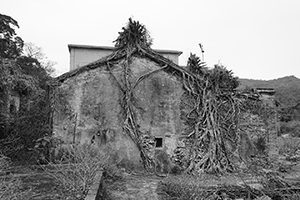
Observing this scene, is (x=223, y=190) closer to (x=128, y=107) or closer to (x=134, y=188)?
(x=134, y=188)

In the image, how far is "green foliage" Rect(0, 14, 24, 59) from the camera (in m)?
19.9

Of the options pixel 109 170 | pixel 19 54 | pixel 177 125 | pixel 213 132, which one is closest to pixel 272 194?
pixel 213 132

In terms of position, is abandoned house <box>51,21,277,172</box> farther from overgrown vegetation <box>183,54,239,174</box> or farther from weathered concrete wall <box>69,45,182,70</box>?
weathered concrete wall <box>69,45,182,70</box>

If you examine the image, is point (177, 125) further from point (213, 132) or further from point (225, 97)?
point (225, 97)

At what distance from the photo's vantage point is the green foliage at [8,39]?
65.4ft

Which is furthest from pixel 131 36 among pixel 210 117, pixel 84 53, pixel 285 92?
pixel 285 92

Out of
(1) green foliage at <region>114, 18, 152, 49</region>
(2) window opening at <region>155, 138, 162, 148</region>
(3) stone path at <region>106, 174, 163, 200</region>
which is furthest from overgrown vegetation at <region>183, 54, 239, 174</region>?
(1) green foliage at <region>114, 18, 152, 49</region>

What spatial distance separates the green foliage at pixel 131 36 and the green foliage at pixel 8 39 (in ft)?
48.4

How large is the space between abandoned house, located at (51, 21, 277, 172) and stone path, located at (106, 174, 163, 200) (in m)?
0.79

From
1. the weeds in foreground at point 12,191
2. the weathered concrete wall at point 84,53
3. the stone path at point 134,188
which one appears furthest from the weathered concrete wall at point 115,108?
the weathered concrete wall at point 84,53

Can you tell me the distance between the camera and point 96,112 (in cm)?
848

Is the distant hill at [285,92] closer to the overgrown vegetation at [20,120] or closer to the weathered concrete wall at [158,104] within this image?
the weathered concrete wall at [158,104]

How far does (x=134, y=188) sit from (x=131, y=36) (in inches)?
223

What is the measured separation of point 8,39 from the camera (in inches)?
816
